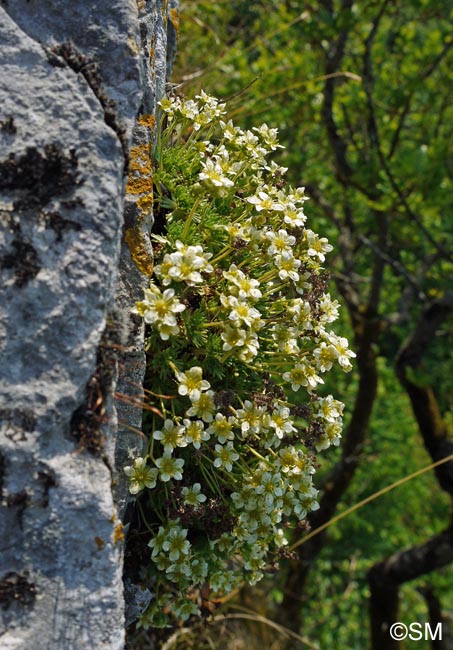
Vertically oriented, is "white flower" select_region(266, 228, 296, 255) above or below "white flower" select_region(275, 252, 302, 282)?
above

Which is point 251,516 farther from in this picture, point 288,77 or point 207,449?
point 288,77

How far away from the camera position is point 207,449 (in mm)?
2016

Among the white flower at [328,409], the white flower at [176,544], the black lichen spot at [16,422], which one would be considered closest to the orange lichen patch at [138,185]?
the black lichen spot at [16,422]

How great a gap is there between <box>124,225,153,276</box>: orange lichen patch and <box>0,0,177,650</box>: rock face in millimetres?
185

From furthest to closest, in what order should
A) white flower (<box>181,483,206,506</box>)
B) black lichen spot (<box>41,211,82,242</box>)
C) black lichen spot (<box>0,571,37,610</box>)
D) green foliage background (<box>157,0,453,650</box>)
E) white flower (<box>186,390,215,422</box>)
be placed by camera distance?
1. green foliage background (<box>157,0,453,650</box>)
2. white flower (<box>181,483,206,506</box>)
3. white flower (<box>186,390,215,422</box>)
4. black lichen spot (<box>41,211,82,242</box>)
5. black lichen spot (<box>0,571,37,610</box>)

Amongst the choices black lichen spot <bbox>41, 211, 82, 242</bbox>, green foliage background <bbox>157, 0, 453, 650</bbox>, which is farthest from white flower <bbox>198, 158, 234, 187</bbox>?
green foliage background <bbox>157, 0, 453, 650</bbox>

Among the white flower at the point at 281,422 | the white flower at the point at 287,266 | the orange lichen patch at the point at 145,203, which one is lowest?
the white flower at the point at 281,422

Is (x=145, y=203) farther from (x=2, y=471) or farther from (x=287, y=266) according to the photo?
(x=2, y=471)

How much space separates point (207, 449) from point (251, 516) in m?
0.26

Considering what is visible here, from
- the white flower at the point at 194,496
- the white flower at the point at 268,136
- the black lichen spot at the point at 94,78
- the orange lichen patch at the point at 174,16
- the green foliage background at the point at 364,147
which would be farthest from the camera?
the green foliage background at the point at 364,147

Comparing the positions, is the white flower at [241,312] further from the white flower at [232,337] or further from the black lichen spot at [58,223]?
the black lichen spot at [58,223]

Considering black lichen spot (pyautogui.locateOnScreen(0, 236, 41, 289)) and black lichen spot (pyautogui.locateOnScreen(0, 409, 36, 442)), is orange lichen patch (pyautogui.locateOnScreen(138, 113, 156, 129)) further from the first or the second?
black lichen spot (pyautogui.locateOnScreen(0, 409, 36, 442))

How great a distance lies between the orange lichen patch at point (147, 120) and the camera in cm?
203

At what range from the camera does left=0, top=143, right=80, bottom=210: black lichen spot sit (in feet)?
5.32
